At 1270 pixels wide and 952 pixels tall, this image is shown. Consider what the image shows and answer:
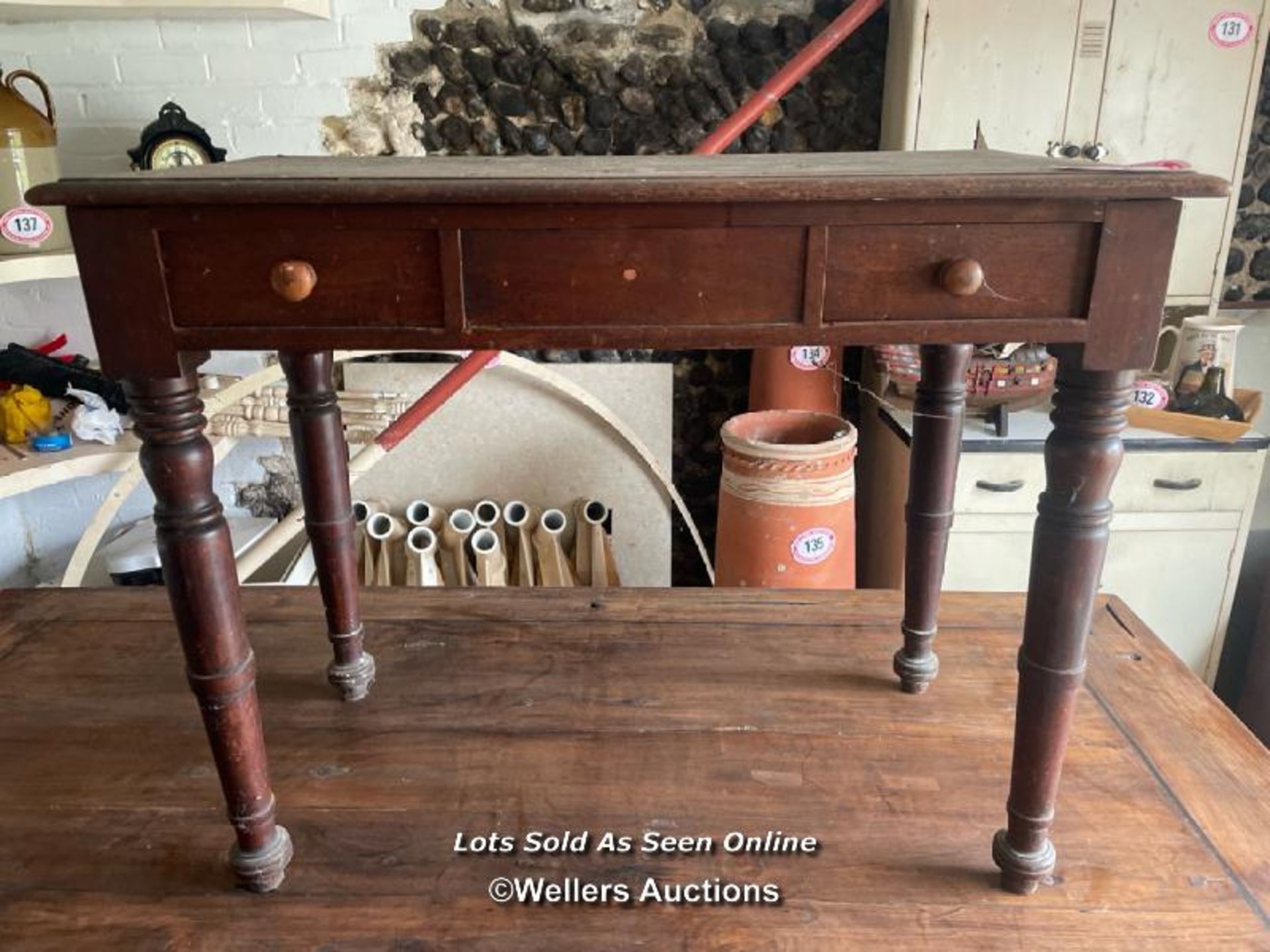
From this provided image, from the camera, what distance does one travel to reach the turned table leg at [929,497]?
5.09 feet

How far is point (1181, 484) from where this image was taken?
7.82 ft

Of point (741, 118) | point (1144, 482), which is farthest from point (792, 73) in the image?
point (1144, 482)

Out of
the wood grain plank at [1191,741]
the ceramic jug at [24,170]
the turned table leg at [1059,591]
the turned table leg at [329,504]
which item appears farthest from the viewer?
the ceramic jug at [24,170]

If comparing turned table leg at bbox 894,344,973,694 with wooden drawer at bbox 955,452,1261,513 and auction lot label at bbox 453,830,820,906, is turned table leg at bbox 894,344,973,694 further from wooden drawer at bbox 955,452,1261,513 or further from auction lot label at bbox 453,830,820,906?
wooden drawer at bbox 955,452,1261,513

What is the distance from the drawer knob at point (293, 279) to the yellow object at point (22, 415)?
1.82 m

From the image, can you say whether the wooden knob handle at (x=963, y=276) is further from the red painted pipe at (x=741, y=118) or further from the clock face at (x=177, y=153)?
the clock face at (x=177, y=153)

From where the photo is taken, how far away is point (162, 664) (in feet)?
5.65

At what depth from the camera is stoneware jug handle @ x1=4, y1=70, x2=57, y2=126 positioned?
2297 mm

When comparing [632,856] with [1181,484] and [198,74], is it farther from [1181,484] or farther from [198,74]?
[198,74]

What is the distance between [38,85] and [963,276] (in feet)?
8.23

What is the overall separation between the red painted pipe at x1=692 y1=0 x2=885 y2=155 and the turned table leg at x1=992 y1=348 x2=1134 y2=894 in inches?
58.3

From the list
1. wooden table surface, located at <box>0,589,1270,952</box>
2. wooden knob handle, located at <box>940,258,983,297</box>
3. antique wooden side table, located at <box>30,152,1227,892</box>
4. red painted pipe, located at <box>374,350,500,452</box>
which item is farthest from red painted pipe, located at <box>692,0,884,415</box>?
wooden knob handle, located at <box>940,258,983,297</box>

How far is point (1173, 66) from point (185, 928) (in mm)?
2766

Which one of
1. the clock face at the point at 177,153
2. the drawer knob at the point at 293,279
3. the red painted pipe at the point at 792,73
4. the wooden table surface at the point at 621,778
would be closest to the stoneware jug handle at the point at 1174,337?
the wooden table surface at the point at 621,778
